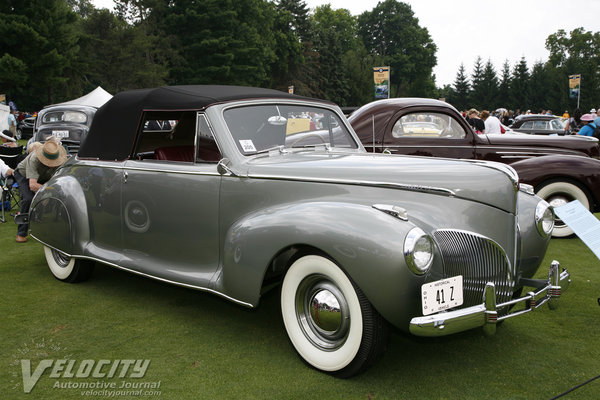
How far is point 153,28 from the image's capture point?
42.0 m

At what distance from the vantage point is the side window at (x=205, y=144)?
356cm

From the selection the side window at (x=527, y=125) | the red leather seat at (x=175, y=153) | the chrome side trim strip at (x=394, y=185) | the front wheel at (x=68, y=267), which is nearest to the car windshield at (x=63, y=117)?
the front wheel at (x=68, y=267)

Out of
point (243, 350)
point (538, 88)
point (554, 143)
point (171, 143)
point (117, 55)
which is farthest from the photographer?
point (538, 88)

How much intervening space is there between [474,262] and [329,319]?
2.90 feet

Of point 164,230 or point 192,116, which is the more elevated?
point 192,116

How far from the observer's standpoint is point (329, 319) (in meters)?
2.84

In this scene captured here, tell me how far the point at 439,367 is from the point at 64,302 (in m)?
3.16

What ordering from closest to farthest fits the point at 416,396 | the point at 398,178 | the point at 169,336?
the point at 416,396
the point at 398,178
the point at 169,336

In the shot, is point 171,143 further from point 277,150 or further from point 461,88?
point 461,88

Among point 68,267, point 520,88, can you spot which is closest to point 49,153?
point 68,267

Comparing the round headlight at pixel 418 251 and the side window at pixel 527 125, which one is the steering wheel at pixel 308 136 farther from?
the side window at pixel 527 125

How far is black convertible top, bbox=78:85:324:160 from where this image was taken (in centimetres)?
372

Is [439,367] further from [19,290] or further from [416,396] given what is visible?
[19,290]

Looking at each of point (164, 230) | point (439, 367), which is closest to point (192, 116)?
point (164, 230)
